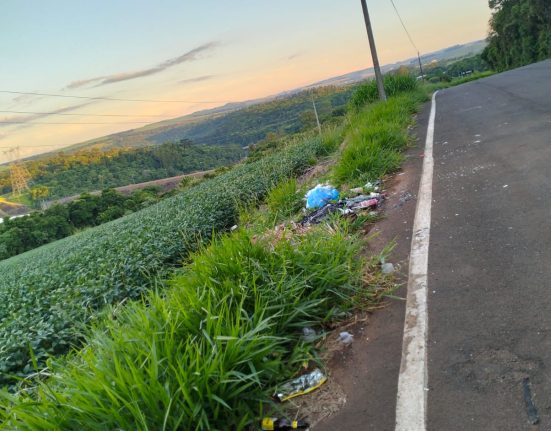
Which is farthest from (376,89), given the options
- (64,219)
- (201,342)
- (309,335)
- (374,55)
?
(64,219)

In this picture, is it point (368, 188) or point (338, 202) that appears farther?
point (368, 188)

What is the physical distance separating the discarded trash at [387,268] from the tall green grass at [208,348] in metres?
0.22

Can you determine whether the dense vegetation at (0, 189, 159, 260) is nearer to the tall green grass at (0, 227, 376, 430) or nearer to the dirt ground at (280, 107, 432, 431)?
the tall green grass at (0, 227, 376, 430)

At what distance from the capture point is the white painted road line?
2162 mm

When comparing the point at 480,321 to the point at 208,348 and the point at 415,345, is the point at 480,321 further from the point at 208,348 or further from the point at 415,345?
the point at 208,348

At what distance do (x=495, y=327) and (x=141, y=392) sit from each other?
2.13m

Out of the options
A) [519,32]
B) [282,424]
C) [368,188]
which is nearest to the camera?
[282,424]

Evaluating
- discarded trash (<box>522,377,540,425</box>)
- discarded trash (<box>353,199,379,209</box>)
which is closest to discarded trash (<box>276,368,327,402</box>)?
discarded trash (<box>522,377,540,425</box>)

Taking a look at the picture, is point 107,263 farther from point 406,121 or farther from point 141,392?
point 406,121

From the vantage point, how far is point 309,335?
3062 mm

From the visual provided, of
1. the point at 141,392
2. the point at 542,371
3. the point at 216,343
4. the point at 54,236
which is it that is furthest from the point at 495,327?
the point at 54,236

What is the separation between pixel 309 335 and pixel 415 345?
2.49 ft

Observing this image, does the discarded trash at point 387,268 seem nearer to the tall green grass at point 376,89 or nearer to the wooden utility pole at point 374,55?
→ the wooden utility pole at point 374,55

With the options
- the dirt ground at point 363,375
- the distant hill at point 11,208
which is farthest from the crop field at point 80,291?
the distant hill at point 11,208
